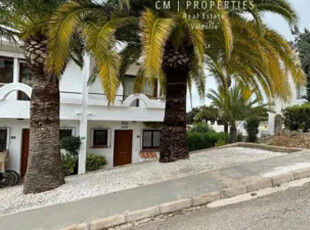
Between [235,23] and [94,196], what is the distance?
223 inches

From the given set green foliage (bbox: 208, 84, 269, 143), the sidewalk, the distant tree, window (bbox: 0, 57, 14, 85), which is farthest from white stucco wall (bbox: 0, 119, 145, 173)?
the distant tree

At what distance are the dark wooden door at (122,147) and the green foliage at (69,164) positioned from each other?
10.5ft

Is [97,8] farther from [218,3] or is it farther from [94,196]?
[94,196]

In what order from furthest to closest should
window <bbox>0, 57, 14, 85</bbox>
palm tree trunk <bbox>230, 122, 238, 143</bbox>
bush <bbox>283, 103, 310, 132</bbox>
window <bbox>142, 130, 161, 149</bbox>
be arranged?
palm tree trunk <bbox>230, 122, 238, 143</bbox>
window <bbox>142, 130, 161, 149</bbox>
window <bbox>0, 57, 14, 85</bbox>
bush <bbox>283, 103, 310, 132</bbox>

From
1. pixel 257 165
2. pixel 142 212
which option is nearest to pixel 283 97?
pixel 257 165

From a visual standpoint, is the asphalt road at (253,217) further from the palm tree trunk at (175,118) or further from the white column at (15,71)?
the white column at (15,71)

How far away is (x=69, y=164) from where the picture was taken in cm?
1520

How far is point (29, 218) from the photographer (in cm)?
593

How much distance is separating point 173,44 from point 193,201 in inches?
178

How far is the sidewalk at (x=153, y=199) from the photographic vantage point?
5574 millimetres

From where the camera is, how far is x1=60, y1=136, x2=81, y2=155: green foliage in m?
15.3

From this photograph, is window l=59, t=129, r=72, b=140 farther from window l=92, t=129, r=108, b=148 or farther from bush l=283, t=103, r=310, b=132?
bush l=283, t=103, r=310, b=132

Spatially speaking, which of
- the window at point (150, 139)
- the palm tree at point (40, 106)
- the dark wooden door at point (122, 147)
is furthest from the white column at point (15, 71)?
the palm tree at point (40, 106)

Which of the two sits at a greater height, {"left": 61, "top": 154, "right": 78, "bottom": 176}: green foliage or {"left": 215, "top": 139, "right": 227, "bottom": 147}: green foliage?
{"left": 215, "top": 139, "right": 227, "bottom": 147}: green foliage
